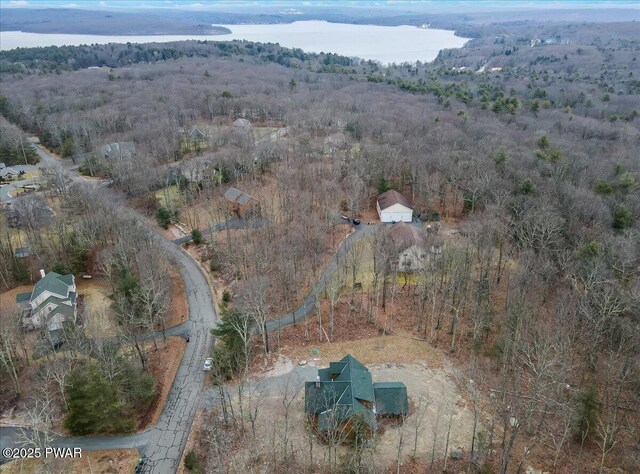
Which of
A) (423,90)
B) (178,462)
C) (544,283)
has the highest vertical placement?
(423,90)

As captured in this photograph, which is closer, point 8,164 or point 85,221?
point 85,221

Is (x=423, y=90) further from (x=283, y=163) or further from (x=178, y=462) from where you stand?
(x=178, y=462)

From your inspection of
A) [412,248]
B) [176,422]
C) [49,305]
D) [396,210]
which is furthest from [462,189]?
[49,305]

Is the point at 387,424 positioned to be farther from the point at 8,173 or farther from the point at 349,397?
the point at 8,173

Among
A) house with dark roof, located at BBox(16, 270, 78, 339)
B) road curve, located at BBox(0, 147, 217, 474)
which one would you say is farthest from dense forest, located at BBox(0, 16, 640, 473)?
house with dark roof, located at BBox(16, 270, 78, 339)

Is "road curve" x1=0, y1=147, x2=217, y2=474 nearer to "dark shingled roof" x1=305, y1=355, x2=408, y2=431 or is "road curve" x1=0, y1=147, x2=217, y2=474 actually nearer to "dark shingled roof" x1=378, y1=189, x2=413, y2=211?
"dark shingled roof" x1=305, y1=355, x2=408, y2=431

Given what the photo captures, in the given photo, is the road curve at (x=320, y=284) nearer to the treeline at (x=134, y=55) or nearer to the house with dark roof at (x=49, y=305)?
the house with dark roof at (x=49, y=305)

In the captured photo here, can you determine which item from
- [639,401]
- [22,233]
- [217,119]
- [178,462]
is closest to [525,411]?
[639,401]
